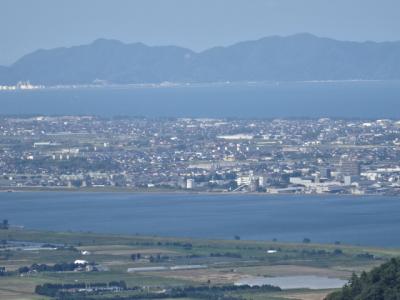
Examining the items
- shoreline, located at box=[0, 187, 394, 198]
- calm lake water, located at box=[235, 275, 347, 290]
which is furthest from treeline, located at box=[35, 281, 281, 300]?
shoreline, located at box=[0, 187, 394, 198]

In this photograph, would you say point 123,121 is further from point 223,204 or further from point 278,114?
point 223,204

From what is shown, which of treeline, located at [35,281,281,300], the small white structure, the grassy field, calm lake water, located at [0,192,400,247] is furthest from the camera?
calm lake water, located at [0,192,400,247]

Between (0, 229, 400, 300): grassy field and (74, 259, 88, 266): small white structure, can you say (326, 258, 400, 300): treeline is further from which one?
(74, 259, 88, 266): small white structure

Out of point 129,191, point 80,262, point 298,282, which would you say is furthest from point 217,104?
point 298,282

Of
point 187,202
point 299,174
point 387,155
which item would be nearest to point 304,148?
point 387,155

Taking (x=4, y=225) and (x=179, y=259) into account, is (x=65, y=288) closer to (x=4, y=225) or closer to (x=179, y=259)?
(x=179, y=259)
